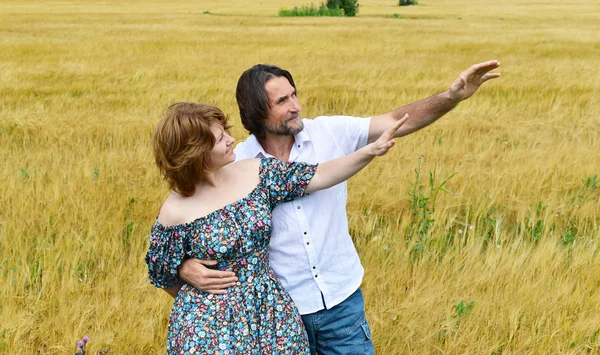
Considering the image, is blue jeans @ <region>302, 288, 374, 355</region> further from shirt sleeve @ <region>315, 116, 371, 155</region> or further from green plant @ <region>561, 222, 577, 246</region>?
green plant @ <region>561, 222, 577, 246</region>

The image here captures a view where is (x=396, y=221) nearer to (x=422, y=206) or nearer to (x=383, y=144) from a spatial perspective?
(x=422, y=206)

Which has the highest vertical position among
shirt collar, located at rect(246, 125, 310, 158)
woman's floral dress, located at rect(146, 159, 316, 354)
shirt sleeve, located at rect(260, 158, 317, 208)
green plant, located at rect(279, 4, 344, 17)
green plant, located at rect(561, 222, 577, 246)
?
shirt collar, located at rect(246, 125, 310, 158)

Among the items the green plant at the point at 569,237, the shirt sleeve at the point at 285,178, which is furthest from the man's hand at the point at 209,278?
the green plant at the point at 569,237

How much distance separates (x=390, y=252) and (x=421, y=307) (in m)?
0.60

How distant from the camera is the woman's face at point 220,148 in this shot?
193 cm

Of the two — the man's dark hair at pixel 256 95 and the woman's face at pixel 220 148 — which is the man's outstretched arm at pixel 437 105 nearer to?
the man's dark hair at pixel 256 95

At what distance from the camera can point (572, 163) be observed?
15.0 ft

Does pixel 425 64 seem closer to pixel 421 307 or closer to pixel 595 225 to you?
pixel 595 225

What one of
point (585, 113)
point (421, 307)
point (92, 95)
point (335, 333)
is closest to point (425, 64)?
point (585, 113)

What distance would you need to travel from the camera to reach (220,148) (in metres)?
1.93

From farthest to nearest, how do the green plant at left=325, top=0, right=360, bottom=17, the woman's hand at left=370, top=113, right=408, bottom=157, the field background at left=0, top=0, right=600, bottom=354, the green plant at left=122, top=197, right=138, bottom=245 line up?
the green plant at left=325, top=0, right=360, bottom=17 < the green plant at left=122, top=197, right=138, bottom=245 < the field background at left=0, top=0, right=600, bottom=354 < the woman's hand at left=370, top=113, right=408, bottom=157

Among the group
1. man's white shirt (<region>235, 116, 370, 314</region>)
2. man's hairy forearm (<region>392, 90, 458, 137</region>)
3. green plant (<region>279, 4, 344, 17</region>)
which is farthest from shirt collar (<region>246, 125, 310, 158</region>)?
green plant (<region>279, 4, 344, 17</region>)

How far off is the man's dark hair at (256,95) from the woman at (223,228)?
0.21 metres

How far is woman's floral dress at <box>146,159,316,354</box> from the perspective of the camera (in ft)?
6.20
